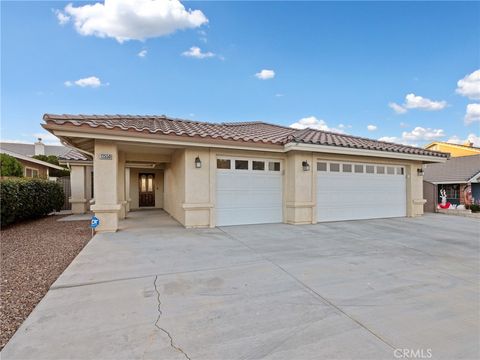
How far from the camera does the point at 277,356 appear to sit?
2.05m

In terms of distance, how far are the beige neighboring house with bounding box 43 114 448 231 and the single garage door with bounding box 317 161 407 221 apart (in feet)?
0.13

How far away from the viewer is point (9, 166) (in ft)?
42.7

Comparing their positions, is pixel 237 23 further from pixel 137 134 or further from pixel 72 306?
pixel 72 306

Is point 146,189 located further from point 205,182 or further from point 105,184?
point 205,182

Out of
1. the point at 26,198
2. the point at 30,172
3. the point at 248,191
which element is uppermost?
the point at 30,172

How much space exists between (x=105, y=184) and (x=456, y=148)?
34.7 metres

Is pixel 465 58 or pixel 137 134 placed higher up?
pixel 465 58

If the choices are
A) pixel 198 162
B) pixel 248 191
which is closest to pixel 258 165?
pixel 248 191

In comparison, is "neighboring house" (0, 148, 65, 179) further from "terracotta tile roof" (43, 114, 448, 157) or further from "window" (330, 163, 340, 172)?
"window" (330, 163, 340, 172)

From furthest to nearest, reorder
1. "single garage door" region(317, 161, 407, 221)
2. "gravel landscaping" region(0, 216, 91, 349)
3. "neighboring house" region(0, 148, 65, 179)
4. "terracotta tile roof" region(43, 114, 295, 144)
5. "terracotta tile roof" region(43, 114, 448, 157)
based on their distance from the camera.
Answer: "neighboring house" region(0, 148, 65, 179) → "single garage door" region(317, 161, 407, 221) → "terracotta tile roof" region(43, 114, 448, 157) → "terracotta tile roof" region(43, 114, 295, 144) → "gravel landscaping" region(0, 216, 91, 349)

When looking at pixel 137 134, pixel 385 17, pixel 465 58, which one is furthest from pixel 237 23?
pixel 465 58

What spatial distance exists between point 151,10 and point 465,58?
14206 mm

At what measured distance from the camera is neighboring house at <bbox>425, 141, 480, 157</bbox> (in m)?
25.4
